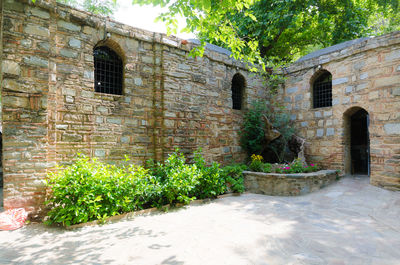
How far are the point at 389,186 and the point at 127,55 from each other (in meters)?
6.99

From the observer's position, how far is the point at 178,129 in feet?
18.6

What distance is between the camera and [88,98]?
4660mm

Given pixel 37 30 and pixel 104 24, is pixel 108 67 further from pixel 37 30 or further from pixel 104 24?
pixel 37 30

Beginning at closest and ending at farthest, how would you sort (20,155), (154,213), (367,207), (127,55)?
1. (20,155)
2. (154,213)
3. (367,207)
4. (127,55)

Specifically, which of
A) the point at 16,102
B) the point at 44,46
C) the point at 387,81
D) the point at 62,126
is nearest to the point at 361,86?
the point at 387,81

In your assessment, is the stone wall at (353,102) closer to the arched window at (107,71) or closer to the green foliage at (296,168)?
the green foliage at (296,168)

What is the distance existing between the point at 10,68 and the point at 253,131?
6.18 meters

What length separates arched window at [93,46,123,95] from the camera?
502cm

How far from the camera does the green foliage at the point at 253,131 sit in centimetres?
729

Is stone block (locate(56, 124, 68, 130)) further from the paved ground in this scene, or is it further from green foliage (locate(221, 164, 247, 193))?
green foliage (locate(221, 164, 247, 193))

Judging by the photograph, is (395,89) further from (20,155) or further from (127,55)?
(20,155)

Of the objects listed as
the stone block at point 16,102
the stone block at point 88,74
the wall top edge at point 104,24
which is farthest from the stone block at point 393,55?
the stone block at point 16,102

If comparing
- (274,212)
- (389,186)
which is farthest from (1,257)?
(389,186)

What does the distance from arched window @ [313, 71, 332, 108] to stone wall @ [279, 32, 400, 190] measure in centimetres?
25
